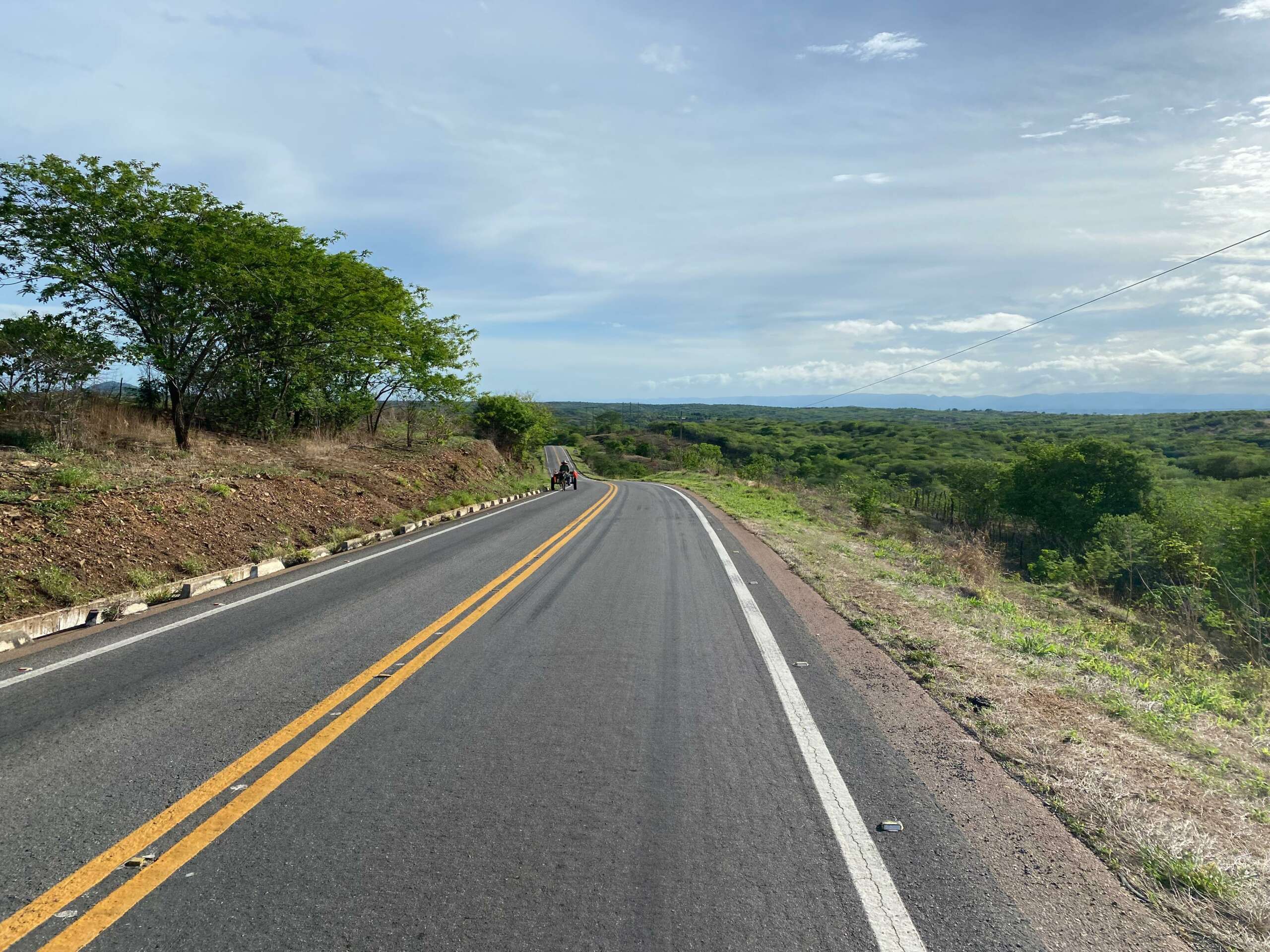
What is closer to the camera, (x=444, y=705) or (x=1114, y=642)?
(x=444, y=705)

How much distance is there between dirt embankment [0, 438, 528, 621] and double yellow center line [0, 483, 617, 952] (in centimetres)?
421

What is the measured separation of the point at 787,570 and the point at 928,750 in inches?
264

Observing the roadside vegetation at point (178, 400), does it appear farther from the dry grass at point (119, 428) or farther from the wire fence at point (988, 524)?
the wire fence at point (988, 524)

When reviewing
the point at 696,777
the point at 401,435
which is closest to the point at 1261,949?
the point at 696,777

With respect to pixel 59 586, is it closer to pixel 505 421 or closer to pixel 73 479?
pixel 73 479

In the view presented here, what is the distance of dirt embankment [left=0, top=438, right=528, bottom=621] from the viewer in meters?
7.41

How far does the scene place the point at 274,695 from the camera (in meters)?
4.75

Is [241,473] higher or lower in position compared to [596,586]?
higher

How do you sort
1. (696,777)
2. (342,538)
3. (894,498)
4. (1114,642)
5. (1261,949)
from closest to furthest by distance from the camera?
(1261,949) < (696,777) < (1114,642) < (342,538) < (894,498)

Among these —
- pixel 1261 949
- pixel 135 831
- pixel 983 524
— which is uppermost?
pixel 135 831

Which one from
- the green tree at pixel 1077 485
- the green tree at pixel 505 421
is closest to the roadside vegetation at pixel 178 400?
the green tree at pixel 505 421

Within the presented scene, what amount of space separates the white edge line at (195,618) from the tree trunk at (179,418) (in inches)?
240

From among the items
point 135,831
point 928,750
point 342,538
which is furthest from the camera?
point 342,538

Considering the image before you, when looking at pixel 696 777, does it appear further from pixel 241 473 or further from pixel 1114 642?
pixel 241 473
